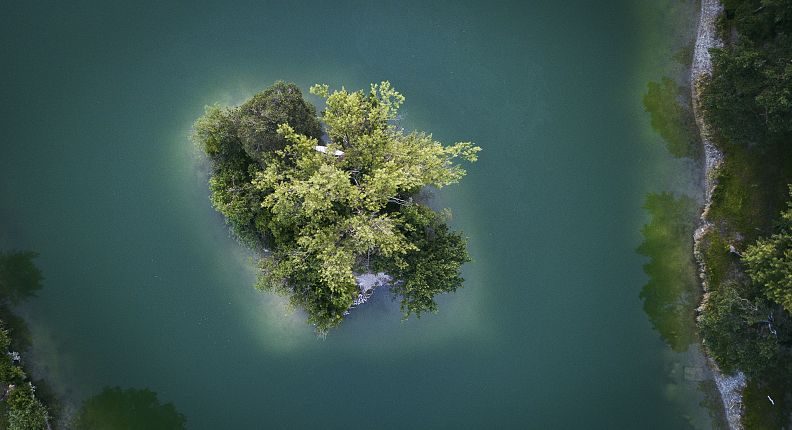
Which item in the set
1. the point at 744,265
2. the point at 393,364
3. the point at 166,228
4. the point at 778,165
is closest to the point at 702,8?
the point at 778,165

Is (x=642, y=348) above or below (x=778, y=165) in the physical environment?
below

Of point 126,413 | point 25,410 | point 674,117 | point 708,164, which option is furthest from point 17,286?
point 708,164

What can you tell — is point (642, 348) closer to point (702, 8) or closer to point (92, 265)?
point (702, 8)

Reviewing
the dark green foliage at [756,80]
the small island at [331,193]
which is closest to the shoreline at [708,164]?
the dark green foliage at [756,80]

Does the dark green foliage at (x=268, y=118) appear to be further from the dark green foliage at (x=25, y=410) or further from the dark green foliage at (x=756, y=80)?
the dark green foliage at (x=756, y=80)

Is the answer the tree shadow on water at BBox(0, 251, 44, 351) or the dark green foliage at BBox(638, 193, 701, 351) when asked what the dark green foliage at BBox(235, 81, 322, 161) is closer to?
the tree shadow on water at BBox(0, 251, 44, 351)

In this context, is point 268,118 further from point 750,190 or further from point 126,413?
point 750,190
